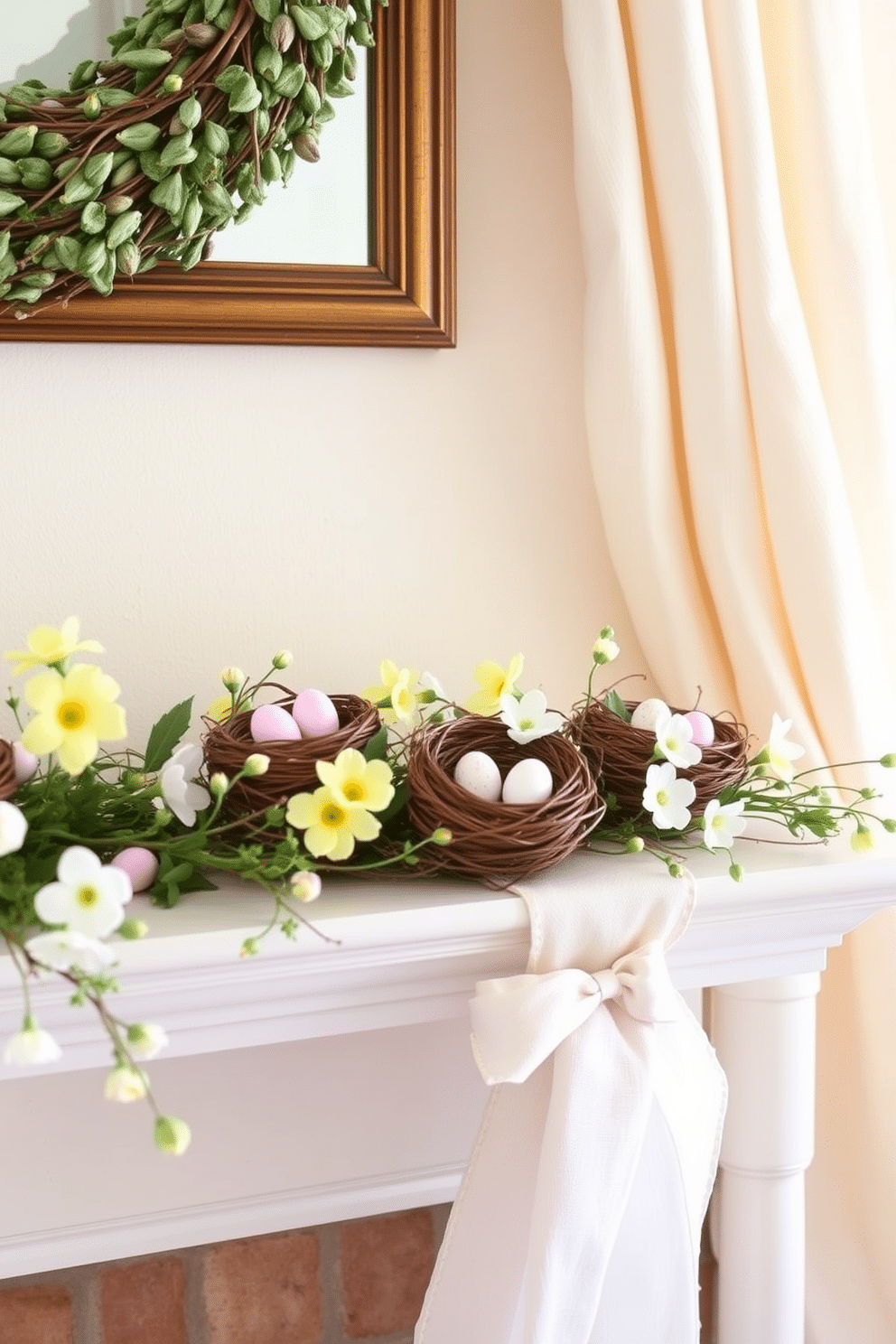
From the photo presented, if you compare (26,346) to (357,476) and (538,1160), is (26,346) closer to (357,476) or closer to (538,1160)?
(357,476)

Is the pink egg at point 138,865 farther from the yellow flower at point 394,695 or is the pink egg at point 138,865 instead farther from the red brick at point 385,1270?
the red brick at point 385,1270

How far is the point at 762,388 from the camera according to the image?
0.84m

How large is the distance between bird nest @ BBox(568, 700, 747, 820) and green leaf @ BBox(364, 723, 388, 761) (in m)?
0.14

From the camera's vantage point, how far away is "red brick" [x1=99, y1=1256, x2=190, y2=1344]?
878mm

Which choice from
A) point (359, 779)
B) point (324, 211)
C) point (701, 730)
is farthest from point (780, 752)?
point (324, 211)

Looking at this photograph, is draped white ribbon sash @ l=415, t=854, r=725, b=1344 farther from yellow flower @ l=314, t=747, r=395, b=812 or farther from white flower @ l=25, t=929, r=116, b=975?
white flower @ l=25, t=929, r=116, b=975

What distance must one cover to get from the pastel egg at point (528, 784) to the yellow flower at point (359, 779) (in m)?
0.07

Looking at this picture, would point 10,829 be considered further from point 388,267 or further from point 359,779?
point 388,267

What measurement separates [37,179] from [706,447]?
0.50 metres

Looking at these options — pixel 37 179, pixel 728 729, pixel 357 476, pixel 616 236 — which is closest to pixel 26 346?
pixel 37 179

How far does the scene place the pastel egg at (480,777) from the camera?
657mm

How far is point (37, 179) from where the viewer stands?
0.71 metres

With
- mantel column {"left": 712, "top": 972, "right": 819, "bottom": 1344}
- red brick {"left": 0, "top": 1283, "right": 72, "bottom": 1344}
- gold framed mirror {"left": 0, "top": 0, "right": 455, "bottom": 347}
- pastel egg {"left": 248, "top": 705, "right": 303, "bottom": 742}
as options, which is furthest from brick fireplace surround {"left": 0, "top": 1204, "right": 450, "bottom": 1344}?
gold framed mirror {"left": 0, "top": 0, "right": 455, "bottom": 347}

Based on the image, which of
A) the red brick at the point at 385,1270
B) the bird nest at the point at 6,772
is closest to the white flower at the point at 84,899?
the bird nest at the point at 6,772
